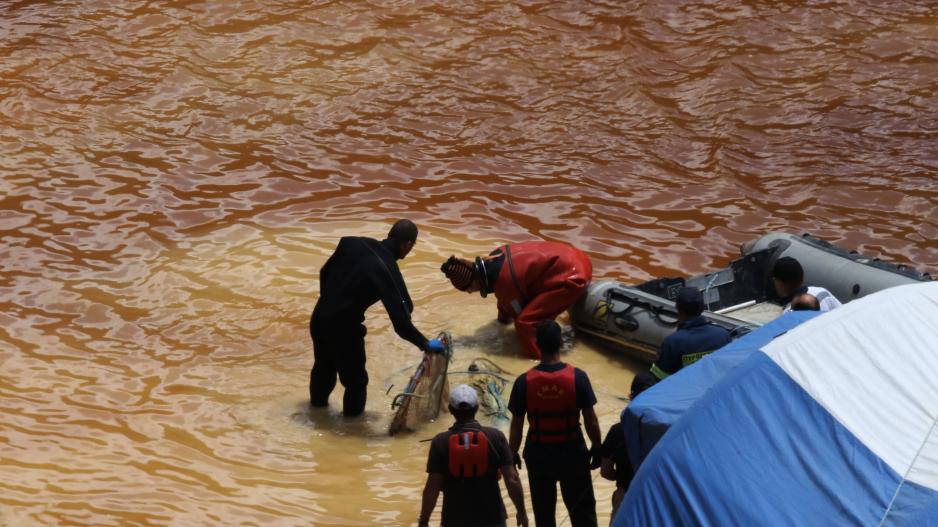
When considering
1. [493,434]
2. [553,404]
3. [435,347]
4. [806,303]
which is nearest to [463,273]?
[435,347]

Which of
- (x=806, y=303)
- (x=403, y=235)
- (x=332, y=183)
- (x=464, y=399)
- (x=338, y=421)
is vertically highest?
(x=403, y=235)

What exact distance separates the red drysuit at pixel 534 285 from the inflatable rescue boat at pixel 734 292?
339 millimetres

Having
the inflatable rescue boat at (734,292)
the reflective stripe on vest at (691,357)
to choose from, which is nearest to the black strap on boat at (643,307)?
the inflatable rescue boat at (734,292)

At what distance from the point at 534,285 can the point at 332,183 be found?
4652 mm

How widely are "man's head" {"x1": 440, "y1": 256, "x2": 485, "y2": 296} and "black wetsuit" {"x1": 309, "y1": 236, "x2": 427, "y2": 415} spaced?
1345 millimetres

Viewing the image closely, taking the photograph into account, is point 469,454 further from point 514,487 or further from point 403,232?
point 403,232

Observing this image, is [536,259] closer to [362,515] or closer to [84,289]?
[362,515]

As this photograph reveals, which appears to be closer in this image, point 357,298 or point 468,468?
point 468,468

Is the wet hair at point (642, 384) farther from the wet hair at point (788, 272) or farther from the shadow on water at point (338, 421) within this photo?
the shadow on water at point (338, 421)

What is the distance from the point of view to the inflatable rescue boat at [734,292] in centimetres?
895

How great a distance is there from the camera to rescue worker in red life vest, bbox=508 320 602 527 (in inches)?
225

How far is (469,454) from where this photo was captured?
532 cm

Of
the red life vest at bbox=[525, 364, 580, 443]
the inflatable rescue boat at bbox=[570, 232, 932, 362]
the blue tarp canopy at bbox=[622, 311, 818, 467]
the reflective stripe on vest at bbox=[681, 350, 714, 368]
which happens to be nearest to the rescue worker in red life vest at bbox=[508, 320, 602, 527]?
the red life vest at bbox=[525, 364, 580, 443]

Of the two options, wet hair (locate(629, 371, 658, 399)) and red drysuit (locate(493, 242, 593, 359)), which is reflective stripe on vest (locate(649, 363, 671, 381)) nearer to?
wet hair (locate(629, 371, 658, 399))
